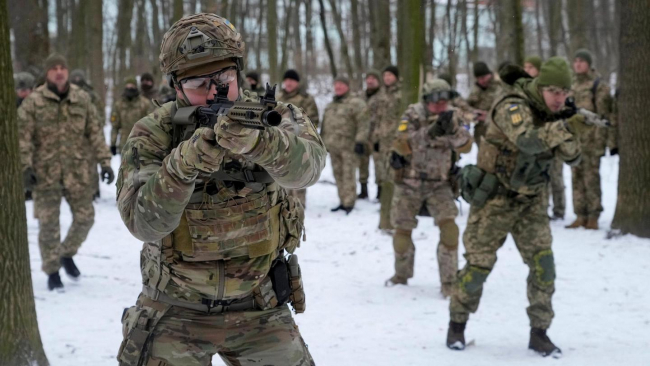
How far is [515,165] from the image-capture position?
500cm

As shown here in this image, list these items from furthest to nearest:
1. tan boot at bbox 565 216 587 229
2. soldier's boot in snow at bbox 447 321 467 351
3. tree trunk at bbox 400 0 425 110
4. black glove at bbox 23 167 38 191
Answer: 1. tan boot at bbox 565 216 587 229
2. tree trunk at bbox 400 0 425 110
3. black glove at bbox 23 167 38 191
4. soldier's boot in snow at bbox 447 321 467 351

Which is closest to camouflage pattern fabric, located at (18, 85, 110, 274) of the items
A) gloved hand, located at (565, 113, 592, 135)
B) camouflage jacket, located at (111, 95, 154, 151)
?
gloved hand, located at (565, 113, 592, 135)

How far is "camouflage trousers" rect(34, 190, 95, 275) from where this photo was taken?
688 centimetres

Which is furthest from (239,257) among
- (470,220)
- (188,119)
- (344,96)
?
(344,96)

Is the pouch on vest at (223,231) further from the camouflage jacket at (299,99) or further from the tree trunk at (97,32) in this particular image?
the tree trunk at (97,32)

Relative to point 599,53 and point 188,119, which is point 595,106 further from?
point 599,53

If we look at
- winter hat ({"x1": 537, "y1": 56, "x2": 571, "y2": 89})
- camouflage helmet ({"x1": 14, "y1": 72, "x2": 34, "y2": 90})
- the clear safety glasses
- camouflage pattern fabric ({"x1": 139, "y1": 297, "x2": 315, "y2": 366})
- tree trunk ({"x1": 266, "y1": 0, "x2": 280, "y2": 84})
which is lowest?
camouflage pattern fabric ({"x1": 139, "y1": 297, "x2": 315, "y2": 366})

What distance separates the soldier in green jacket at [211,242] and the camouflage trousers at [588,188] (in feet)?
24.2

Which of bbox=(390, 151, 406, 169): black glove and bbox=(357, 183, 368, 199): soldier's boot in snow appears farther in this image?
bbox=(357, 183, 368, 199): soldier's boot in snow

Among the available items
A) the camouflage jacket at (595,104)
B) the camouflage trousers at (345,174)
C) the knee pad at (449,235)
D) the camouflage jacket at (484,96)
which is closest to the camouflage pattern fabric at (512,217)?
the knee pad at (449,235)

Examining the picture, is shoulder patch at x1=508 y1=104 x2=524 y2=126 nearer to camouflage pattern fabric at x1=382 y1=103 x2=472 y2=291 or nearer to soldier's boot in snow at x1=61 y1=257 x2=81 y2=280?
camouflage pattern fabric at x1=382 y1=103 x2=472 y2=291

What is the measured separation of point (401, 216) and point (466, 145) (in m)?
0.88

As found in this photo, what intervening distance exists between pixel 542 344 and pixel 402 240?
6.99 feet

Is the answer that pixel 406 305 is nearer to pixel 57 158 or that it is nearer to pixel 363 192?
pixel 57 158
